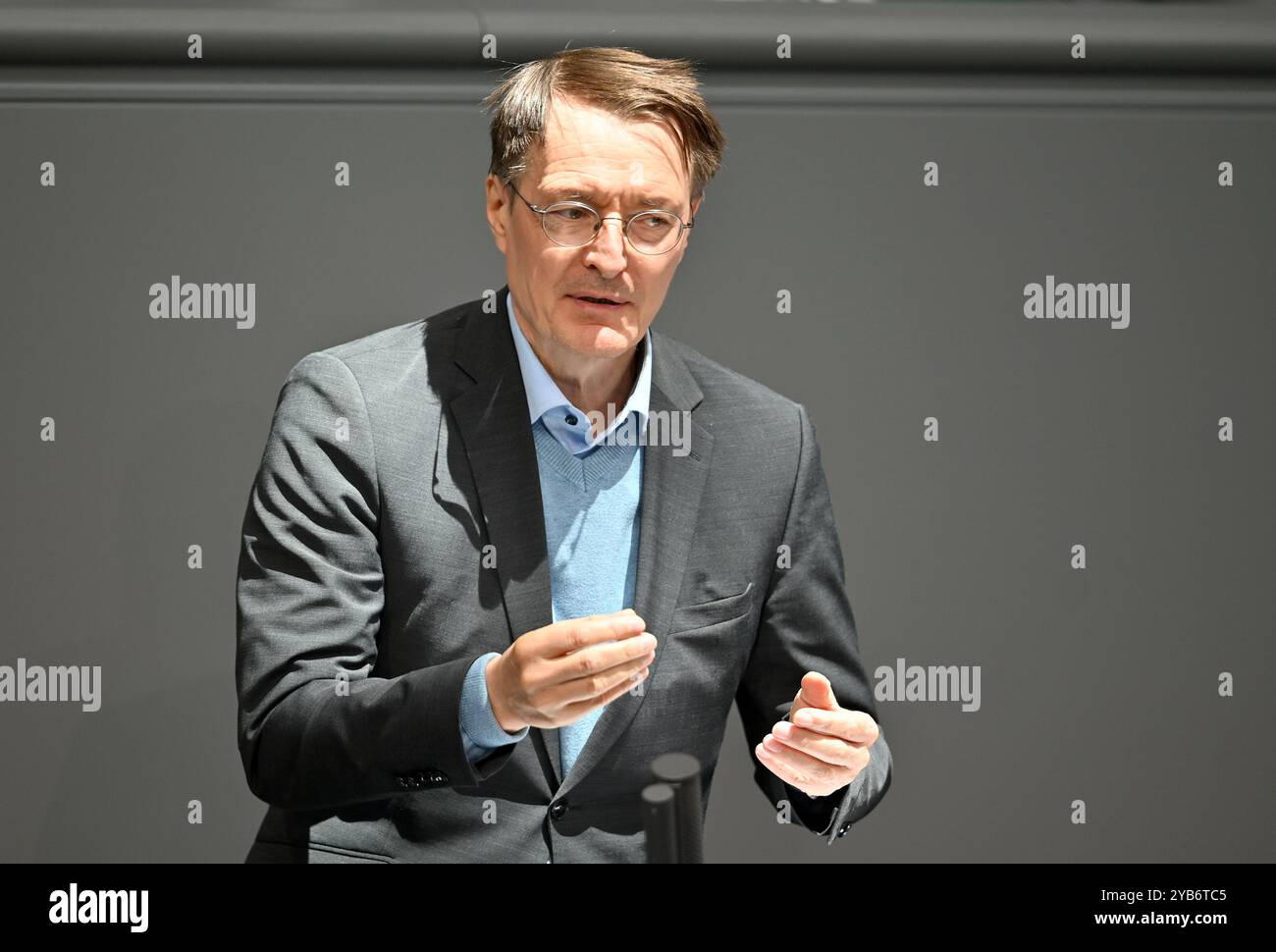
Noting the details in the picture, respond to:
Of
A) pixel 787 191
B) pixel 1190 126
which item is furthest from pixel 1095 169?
pixel 787 191

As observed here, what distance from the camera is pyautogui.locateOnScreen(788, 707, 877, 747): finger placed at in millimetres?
1563

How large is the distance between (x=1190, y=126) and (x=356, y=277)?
1799 millimetres

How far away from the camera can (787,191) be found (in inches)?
109

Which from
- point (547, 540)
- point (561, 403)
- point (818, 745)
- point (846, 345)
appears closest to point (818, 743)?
point (818, 745)

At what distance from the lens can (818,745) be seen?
1599 millimetres

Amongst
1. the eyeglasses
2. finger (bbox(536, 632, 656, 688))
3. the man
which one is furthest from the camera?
the eyeglasses

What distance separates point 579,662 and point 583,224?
671 millimetres

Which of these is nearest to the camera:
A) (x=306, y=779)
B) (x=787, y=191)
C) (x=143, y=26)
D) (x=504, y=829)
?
(x=306, y=779)

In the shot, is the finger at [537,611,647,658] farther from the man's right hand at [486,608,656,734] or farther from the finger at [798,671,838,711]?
the finger at [798,671,838,711]

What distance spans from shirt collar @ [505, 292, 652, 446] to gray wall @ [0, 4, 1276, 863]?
0.87 m

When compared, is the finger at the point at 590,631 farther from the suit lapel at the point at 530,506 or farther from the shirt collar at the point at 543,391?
the shirt collar at the point at 543,391

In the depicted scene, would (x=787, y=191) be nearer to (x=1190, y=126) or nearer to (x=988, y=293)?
(x=988, y=293)

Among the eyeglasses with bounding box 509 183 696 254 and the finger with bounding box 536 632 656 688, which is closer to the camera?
the finger with bounding box 536 632 656 688

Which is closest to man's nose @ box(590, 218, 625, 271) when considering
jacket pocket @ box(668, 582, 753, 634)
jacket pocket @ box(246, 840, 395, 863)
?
jacket pocket @ box(668, 582, 753, 634)
